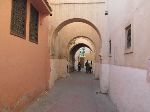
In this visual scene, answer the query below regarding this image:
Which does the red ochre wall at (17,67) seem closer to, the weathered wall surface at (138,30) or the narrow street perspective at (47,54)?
the narrow street perspective at (47,54)

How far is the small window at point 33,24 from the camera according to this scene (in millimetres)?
10218

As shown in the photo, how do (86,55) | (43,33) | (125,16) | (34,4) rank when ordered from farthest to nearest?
(86,55) → (43,33) → (34,4) → (125,16)

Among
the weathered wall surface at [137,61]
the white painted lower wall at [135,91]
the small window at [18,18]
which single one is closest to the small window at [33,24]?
the small window at [18,18]

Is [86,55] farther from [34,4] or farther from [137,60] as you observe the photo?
[137,60]

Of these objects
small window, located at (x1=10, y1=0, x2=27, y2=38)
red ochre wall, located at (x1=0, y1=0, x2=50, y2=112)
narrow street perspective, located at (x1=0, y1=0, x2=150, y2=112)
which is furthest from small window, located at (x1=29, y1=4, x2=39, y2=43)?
small window, located at (x1=10, y1=0, x2=27, y2=38)

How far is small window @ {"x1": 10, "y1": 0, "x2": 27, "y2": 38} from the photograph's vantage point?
25.2ft

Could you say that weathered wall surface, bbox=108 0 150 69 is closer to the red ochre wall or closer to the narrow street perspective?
the narrow street perspective

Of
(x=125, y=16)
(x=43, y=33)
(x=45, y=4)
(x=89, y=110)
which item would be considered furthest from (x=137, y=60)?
(x=43, y=33)

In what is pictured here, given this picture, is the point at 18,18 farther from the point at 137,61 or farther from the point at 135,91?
the point at 135,91

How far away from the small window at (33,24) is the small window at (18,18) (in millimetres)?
1101

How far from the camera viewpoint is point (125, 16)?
27.8 ft

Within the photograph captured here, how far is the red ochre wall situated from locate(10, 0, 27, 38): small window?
22cm

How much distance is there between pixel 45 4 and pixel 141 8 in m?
5.41

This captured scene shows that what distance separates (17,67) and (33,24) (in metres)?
3.10
